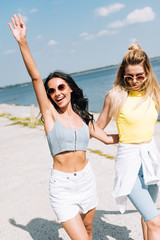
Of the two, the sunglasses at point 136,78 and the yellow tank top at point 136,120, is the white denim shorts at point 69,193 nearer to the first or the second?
the yellow tank top at point 136,120

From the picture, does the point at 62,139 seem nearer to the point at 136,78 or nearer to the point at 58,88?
the point at 58,88

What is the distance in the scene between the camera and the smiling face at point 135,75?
2.75m

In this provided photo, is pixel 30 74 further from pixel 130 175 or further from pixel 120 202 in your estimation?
pixel 120 202

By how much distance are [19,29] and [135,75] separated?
4.19ft

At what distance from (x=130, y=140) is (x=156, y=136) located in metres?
6.49

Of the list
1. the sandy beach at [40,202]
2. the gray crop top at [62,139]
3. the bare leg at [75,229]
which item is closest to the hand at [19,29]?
the gray crop top at [62,139]

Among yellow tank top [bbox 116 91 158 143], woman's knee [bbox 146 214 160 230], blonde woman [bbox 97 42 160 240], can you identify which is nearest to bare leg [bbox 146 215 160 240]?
woman's knee [bbox 146 214 160 230]

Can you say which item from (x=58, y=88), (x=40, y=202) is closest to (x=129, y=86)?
(x=58, y=88)

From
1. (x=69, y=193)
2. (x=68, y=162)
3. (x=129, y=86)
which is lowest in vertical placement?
(x=69, y=193)

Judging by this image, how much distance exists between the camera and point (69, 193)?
8.35 ft

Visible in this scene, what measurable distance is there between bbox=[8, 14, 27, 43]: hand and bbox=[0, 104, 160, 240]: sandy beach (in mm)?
2781

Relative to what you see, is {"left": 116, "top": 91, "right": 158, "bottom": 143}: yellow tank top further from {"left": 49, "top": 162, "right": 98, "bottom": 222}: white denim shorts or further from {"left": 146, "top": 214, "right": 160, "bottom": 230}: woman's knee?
{"left": 146, "top": 214, "right": 160, "bottom": 230}: woman's knee

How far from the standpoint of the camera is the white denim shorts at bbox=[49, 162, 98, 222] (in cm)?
249

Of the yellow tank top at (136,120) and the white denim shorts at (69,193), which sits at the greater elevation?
the yellow tank top at (136,120)
